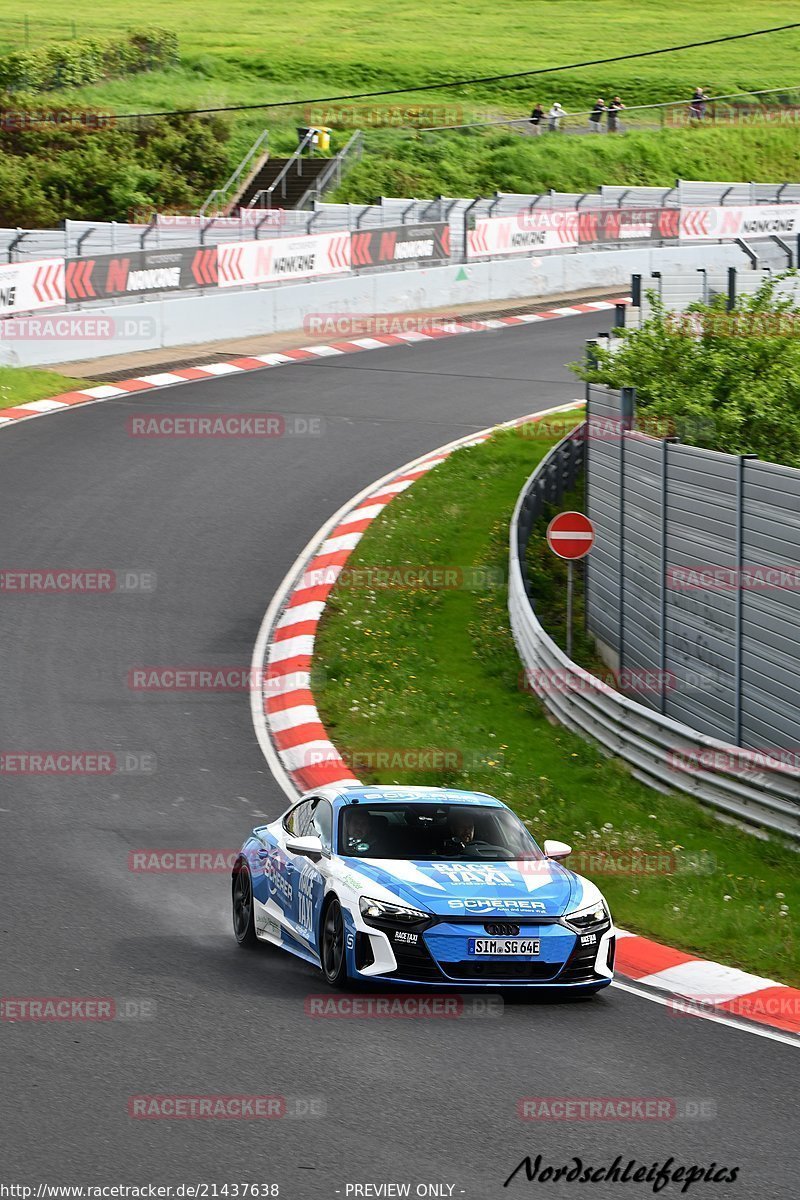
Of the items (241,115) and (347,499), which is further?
(241,115)

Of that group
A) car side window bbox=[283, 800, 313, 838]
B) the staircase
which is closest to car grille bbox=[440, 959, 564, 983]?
car side window bbox=[283, 800, 313, 838]

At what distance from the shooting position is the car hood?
9734 millimetres

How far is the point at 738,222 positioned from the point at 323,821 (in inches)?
1649

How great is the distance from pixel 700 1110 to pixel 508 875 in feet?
7.50

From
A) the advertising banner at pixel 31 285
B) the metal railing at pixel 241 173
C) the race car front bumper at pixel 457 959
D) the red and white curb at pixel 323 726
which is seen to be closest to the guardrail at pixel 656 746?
the red and white curb at pixel 323 726

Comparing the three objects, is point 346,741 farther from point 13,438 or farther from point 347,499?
point 13,438

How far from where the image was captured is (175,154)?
55562 millimetres

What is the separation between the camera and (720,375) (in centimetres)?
2023

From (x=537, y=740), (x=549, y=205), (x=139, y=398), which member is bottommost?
(x=537, y=740)

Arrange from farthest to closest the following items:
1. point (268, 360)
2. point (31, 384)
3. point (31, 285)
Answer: point (268, 360), point (31, 285), point (31, 384)

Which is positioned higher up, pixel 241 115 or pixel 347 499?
pixel 241 115

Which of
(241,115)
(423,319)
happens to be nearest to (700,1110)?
(423,319)

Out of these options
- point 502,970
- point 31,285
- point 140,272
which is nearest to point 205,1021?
point 502,970

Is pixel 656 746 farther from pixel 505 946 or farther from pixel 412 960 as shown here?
pixel 412 960
